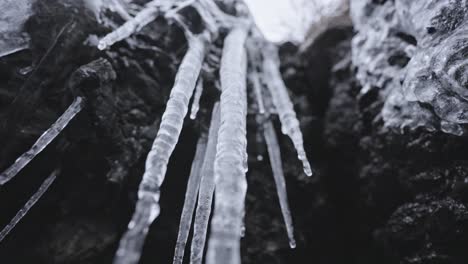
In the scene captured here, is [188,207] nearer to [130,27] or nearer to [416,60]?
[130,27]

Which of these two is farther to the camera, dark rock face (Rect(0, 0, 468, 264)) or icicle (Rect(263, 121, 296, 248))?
icicle (Rect(263, 121, 296, 248))

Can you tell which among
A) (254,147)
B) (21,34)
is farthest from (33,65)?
(254,147)

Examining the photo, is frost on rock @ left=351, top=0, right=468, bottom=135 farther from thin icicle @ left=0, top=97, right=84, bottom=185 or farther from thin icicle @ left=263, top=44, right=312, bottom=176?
thin icicle @ left=0, top=97, right=84, bottom=185

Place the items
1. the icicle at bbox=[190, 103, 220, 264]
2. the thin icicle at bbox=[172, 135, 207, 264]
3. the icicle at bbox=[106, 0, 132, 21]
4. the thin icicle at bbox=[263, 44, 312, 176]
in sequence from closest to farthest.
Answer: the icicle at bbox=[190, 103, 220, 264] → the thin icicle at bbox=[172, 135, 207, 264] → the thin icicle at bbox=[263, 44, 312, 176] → the icicle at bbox=[106, 0, 132, 21]

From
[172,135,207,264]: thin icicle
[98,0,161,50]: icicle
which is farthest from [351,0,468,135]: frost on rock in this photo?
[98,0,161,50]: icicle

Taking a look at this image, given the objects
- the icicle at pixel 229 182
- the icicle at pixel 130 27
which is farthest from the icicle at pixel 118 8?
the icicle at pixel 229 182

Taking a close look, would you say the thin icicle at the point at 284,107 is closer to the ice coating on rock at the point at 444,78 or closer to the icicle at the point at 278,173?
the icicle at the point at 278,173
